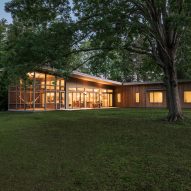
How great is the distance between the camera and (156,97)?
29.7 metres

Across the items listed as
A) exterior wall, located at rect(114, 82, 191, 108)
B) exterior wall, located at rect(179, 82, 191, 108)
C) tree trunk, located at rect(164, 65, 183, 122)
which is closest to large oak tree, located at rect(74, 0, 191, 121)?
tree trunk, located at rect(164, 65, 183, 122)

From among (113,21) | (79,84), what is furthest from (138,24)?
(79,84)

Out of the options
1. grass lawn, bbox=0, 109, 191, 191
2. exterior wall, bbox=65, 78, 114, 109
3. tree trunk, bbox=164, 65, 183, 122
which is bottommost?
grass lawn, bbox=0, 109, 191, 191

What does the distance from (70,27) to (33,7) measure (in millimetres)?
2220

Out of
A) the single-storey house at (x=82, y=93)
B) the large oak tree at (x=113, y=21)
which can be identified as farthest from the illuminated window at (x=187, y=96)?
the large oak tree at (x=113, y=21)

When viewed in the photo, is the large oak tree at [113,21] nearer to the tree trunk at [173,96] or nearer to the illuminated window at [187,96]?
the tree trunk at [173,96]

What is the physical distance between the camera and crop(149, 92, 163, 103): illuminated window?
29344 mm

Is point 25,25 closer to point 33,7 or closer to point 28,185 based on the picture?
point 33,7

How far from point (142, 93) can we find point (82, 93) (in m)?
7.86

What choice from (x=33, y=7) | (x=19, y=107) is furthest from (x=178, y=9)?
(x=19, y=107)

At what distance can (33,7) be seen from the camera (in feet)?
37.7

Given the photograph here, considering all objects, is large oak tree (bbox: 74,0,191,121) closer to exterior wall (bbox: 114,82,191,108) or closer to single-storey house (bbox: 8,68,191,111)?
single-storey house (bbox: 8,68,191,111)

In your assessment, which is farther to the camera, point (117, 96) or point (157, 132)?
point (117, 96)

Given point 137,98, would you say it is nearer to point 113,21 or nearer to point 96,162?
point 113,21
